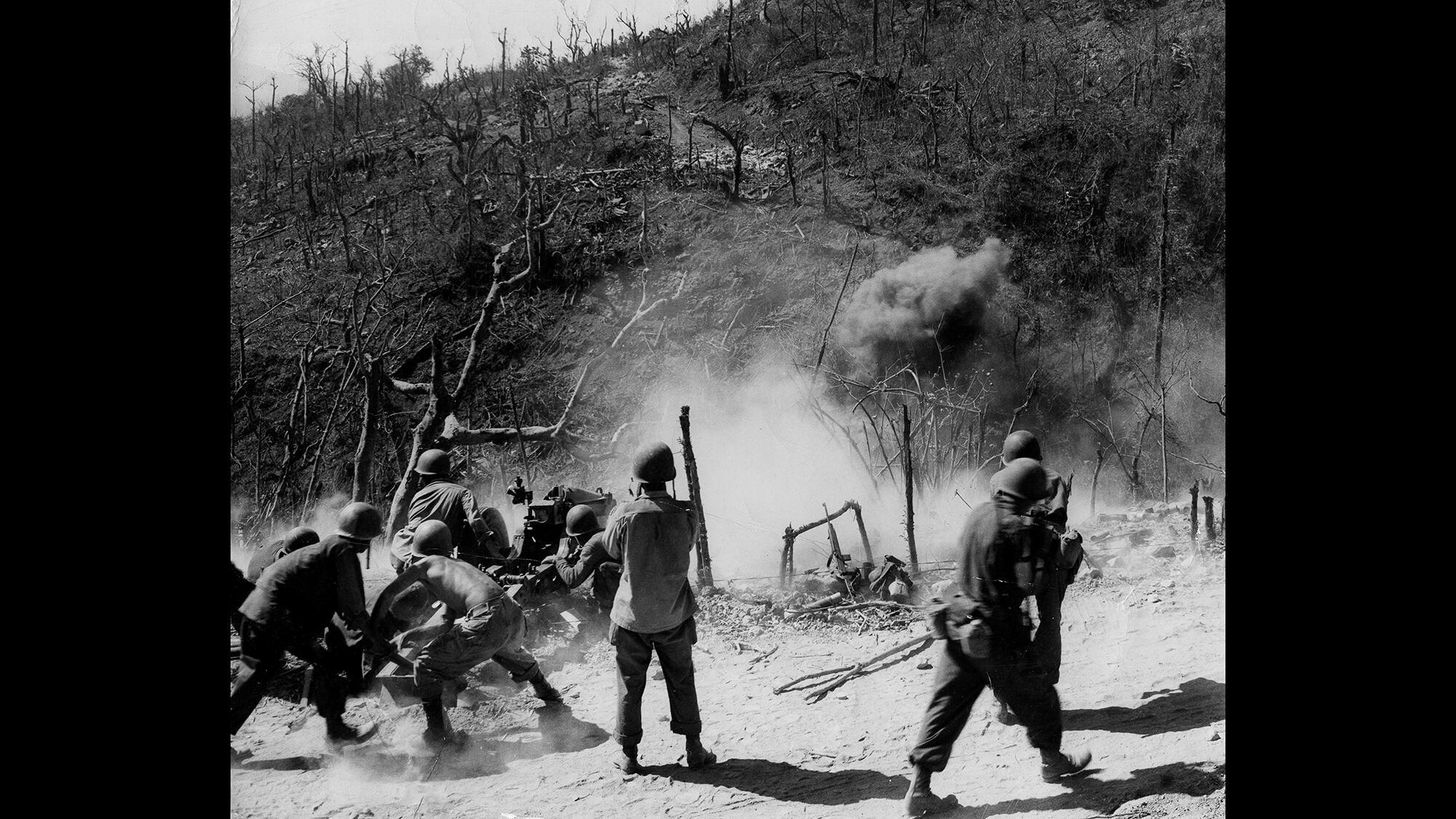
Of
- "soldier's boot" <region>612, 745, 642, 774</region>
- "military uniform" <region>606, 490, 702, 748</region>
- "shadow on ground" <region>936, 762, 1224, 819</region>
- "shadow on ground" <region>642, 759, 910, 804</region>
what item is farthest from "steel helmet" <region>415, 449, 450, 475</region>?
"shadow on ground" <region>936, 762, 1224, 819</region>

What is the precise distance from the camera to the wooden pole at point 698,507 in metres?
5.98

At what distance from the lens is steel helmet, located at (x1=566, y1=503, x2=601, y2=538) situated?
5.76 metres

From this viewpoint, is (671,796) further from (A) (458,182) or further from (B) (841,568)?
(A) (458,182)

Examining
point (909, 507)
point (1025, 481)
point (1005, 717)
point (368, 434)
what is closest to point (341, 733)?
point (368, 434)

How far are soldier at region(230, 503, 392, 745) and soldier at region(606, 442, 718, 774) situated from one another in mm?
1382

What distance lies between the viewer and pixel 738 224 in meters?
7.57

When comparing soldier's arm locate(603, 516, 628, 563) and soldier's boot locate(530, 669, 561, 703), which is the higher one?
soldier's arm locate(603, 516, 628, 563)

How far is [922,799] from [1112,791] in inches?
38.6

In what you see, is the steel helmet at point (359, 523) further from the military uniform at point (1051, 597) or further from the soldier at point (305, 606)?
the military uniform at point (1051, 597)

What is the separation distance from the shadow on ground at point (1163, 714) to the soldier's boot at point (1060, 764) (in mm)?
304

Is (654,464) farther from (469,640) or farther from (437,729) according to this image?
(437,729)

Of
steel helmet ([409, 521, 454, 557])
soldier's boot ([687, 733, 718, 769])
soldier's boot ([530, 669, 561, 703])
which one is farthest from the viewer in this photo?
soldier's boot ([530, 669, 561, 703])

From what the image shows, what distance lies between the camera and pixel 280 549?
17.9 ft

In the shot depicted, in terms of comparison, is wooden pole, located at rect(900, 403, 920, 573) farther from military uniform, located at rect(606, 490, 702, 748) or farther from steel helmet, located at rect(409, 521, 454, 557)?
steel helmet, located at rect(409, 521, 454, 557)
